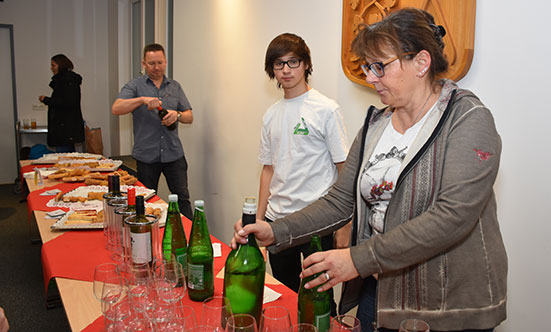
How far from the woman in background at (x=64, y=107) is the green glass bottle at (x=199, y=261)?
5192mm

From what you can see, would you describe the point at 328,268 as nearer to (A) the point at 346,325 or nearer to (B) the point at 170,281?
(A) the point at 346,325

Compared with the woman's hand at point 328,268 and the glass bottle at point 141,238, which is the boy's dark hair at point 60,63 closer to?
the glass bottle at point 141,238

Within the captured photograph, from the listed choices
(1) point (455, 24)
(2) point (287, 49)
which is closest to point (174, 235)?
(2) point (287, 49)

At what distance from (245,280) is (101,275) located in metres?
0.38

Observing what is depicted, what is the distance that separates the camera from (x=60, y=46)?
7520 millimetres

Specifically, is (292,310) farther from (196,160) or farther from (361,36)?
(196,160)

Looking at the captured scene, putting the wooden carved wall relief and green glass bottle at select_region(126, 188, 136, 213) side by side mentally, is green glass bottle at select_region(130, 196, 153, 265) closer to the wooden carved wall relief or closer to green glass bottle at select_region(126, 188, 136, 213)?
green glass bottle at select_region(126, 188, 136, 213)

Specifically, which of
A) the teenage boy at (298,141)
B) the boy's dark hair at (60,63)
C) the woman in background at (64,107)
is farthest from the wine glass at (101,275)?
the boy's dark hair at (60,63)

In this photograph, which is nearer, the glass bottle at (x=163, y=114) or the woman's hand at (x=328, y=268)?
the woman's hand at (x=328, y=268)

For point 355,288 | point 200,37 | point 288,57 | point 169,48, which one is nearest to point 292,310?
point 355,288

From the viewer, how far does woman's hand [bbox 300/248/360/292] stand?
114 centimetres

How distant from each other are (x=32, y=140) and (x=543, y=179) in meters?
7.46

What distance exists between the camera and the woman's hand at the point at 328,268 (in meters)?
Result: 1.14

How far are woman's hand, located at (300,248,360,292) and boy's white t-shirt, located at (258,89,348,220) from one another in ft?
3.73
